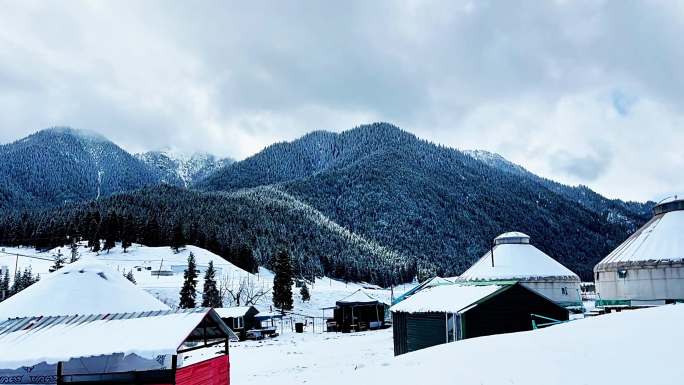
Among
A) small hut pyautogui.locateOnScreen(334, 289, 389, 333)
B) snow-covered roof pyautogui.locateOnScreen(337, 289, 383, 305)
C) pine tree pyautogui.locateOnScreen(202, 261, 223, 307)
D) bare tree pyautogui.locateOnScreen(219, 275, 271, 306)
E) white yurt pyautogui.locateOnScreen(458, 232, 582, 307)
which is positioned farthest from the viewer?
bare tree pyautogui.locateOnScreen(219, 275, 271, 306)

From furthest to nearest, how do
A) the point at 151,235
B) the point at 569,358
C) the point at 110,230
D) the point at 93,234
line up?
the point at 151,235 → the point at 93,234 → the point at 110,230 → the point at 569,358

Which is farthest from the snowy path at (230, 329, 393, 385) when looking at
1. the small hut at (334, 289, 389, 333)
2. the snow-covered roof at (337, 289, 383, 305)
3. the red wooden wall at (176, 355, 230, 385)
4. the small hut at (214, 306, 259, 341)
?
the snow-covered roof at (337, 289, 383, 305)

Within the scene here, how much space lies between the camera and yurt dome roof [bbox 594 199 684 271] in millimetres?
30516

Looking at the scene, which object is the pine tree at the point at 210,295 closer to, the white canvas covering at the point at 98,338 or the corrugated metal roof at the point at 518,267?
the corrugated metal roof at the point at 518,267

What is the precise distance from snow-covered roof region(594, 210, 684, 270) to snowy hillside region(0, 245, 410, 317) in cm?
4428

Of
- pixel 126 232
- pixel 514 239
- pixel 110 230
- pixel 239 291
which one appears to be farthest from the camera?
pixel 126 232

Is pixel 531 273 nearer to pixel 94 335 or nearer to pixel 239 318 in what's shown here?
pixel 239 318

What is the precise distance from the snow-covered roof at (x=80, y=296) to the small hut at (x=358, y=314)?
35.4 m

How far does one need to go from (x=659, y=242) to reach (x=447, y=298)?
16796mm

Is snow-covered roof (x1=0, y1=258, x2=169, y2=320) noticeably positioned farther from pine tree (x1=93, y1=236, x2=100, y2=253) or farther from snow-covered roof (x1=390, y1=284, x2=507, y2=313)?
pine tree (x1=93, y1=236, x2=100, y2=253)

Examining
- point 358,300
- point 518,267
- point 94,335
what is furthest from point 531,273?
point 94,335

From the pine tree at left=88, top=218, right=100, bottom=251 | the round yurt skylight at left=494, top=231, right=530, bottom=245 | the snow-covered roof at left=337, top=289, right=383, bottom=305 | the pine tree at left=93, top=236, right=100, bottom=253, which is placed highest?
the pine tree at left=88, top=218, right=100, bottom=251

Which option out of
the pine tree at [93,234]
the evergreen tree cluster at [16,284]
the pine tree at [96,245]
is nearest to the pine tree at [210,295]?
the evergreen tree cluster at [16,284]

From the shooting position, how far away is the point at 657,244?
104 feet
